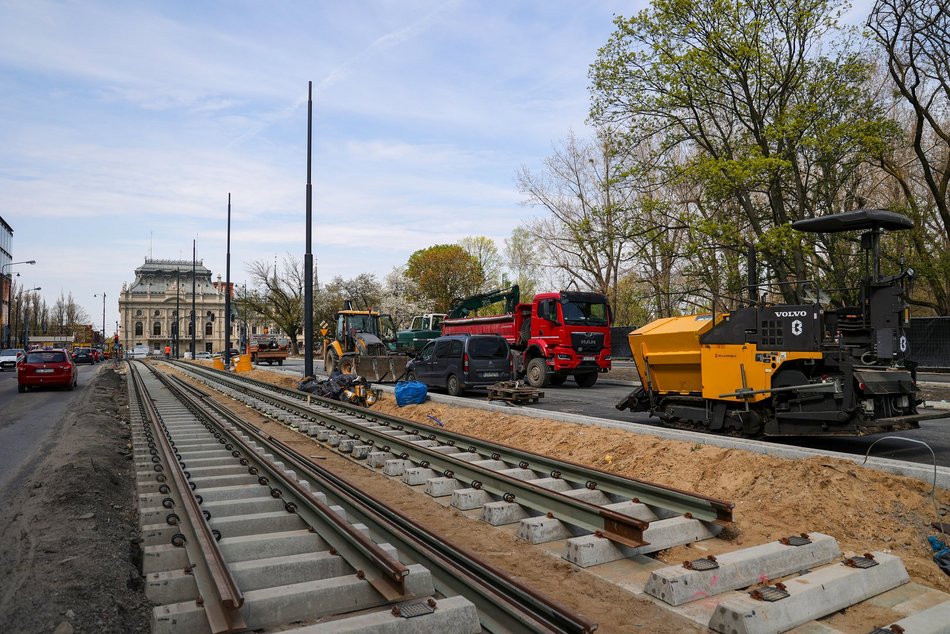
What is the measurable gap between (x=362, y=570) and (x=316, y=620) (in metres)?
0.53

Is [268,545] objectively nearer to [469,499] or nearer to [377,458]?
[469,499]

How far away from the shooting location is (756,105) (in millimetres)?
24922

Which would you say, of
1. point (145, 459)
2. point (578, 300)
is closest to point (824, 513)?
point (145, 459)

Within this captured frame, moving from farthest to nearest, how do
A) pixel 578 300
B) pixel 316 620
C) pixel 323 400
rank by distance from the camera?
1. pixel 578 300
2. pixel 323 400
3. pixel 316 620

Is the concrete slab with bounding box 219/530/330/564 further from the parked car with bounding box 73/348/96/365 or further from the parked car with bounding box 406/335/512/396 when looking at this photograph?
the parked car with bounding box 73/348/96/365

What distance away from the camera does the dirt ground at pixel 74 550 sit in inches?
149

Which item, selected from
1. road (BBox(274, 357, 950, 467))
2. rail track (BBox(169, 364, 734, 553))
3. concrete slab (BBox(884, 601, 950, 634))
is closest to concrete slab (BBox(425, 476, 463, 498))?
rail track (BBox(169, 364, 734, 553))

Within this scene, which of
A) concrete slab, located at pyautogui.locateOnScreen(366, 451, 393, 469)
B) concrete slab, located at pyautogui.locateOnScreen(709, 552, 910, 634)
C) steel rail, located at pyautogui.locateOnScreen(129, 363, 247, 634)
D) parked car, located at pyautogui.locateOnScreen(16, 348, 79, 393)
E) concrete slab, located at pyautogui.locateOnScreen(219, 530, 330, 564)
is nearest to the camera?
steel rail, located at pyautogui.locateOnScreen(129, 363, 247, 634)

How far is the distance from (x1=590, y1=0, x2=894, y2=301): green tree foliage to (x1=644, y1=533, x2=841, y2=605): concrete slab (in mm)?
17382

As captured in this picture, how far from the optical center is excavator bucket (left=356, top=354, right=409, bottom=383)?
878 inches

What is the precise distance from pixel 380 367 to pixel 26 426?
10184 mm

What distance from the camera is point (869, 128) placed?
21953mm

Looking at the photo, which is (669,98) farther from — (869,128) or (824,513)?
(824,513)

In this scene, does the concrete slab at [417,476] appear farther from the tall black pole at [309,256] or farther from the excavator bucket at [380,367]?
the excavator bucket at [380,367]
